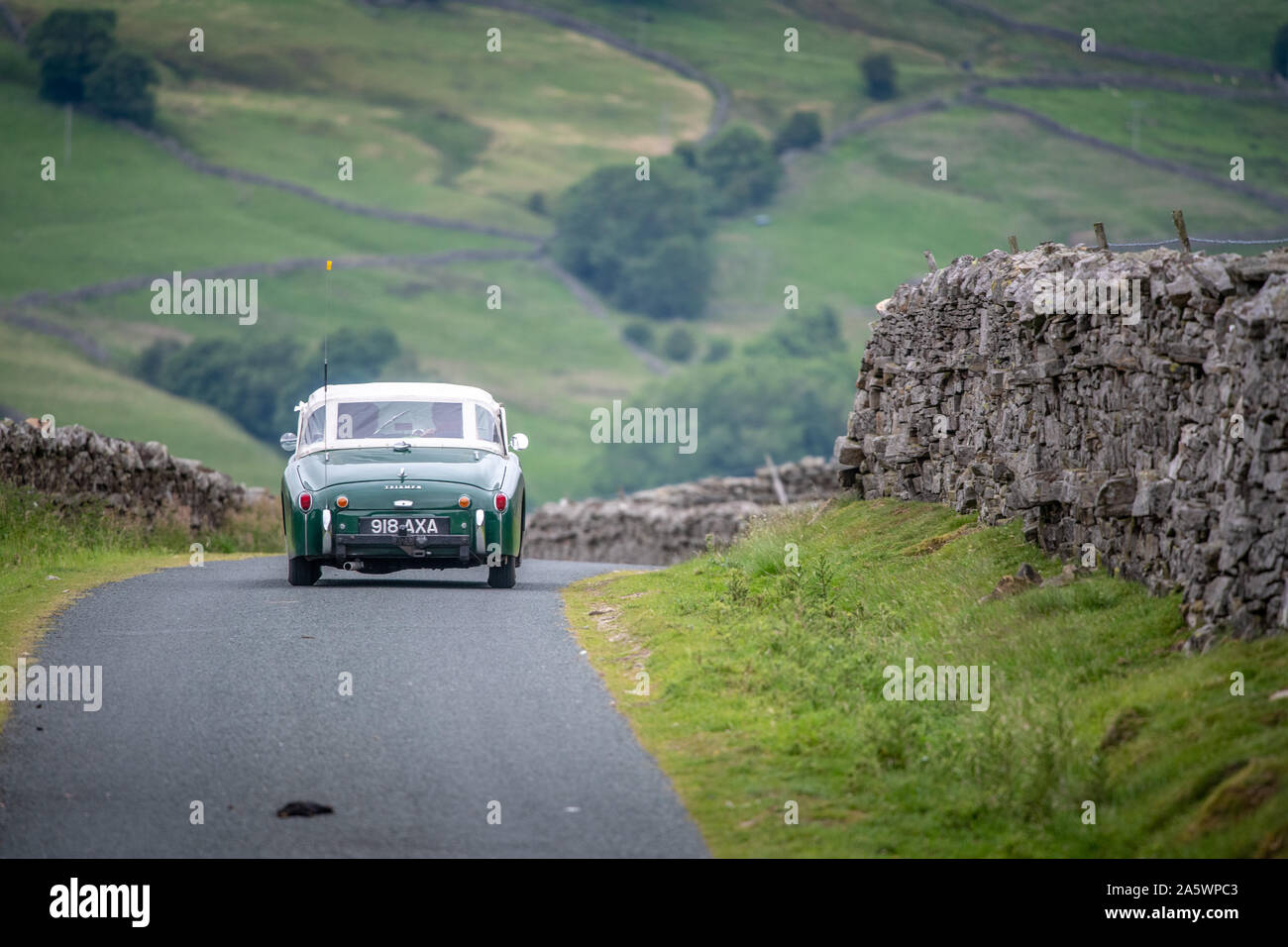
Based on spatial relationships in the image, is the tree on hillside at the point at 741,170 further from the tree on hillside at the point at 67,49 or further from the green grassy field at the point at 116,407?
the green grassy field at the point at 116,407

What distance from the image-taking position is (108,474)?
2344 cm

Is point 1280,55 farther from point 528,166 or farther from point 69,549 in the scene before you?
point 69,549

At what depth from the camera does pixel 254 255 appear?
4368 inches

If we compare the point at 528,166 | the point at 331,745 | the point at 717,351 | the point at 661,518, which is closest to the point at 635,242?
the point at 528,166

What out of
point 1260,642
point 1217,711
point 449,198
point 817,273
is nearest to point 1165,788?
point 1217,711

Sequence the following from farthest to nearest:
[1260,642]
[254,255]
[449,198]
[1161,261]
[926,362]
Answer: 1. [449,198]
2. [254,255]
3. [926,362]
4. [1161,261]
5. [1260,642]

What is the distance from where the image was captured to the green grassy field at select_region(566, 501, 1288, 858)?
762 cm

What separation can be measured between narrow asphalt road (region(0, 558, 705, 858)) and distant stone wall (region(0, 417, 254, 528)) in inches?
306

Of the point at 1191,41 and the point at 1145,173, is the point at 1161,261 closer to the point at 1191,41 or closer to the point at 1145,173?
the point at 1145,173

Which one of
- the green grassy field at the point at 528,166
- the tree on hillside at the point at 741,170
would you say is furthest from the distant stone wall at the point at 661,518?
the tree on hillside at the point at 741,170

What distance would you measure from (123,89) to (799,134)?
55.6m

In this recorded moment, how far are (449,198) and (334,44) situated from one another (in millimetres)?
33515

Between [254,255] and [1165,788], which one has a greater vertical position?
[254,255]
